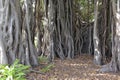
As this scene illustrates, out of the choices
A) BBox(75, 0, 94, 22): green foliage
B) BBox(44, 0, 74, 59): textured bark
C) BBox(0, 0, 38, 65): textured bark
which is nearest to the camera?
BBox(0, 0, 38, 65): textured bark

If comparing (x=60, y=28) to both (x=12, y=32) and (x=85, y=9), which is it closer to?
(x=85, y=9)

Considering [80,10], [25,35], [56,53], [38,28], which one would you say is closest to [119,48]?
[25,35]

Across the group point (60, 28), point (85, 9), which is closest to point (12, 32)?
point (60, 28)

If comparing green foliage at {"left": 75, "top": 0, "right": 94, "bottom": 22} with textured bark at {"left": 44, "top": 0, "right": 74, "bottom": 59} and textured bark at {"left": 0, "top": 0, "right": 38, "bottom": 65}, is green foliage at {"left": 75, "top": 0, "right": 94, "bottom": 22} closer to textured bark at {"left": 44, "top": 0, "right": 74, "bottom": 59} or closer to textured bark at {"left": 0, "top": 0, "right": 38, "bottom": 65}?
textured bark at {"left": 44, "top": 0, "right": 74, "bottom": 59}

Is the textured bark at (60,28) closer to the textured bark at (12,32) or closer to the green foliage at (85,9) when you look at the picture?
the green foliage at (85,9)

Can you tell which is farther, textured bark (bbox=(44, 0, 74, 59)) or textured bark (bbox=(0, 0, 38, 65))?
textured bark (bbox=(44, 0, 74, 59))

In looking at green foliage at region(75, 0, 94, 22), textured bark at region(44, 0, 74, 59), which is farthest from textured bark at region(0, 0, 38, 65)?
green foliage at region(75, 0, 94, 22)

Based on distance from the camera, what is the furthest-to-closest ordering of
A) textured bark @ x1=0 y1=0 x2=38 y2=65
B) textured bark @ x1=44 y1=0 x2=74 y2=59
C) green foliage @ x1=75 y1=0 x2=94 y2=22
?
green foliage @ x1=75 y1=0 x2=94 y2=22 < textured bark @ x1=44 y1=0 x2=74 y2=59 < textured bark @ x1=0 y1=0 x2=38 y2=65

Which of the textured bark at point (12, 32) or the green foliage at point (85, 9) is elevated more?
the green foliage at point (85, 9)

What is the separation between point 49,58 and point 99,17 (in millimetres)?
A: 2175

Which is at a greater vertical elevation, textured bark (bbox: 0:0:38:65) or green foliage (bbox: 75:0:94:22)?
green foliage (bbox: 75:0:94:22)

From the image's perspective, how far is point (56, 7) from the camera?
373 inches

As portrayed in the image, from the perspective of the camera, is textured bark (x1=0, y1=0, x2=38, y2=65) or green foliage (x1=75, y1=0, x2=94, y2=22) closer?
textured bark (x1=0, y1=0, x2=38, y2=65)

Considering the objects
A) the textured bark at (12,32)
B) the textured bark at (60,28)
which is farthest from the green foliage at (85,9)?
the textured bark at (12,32)
